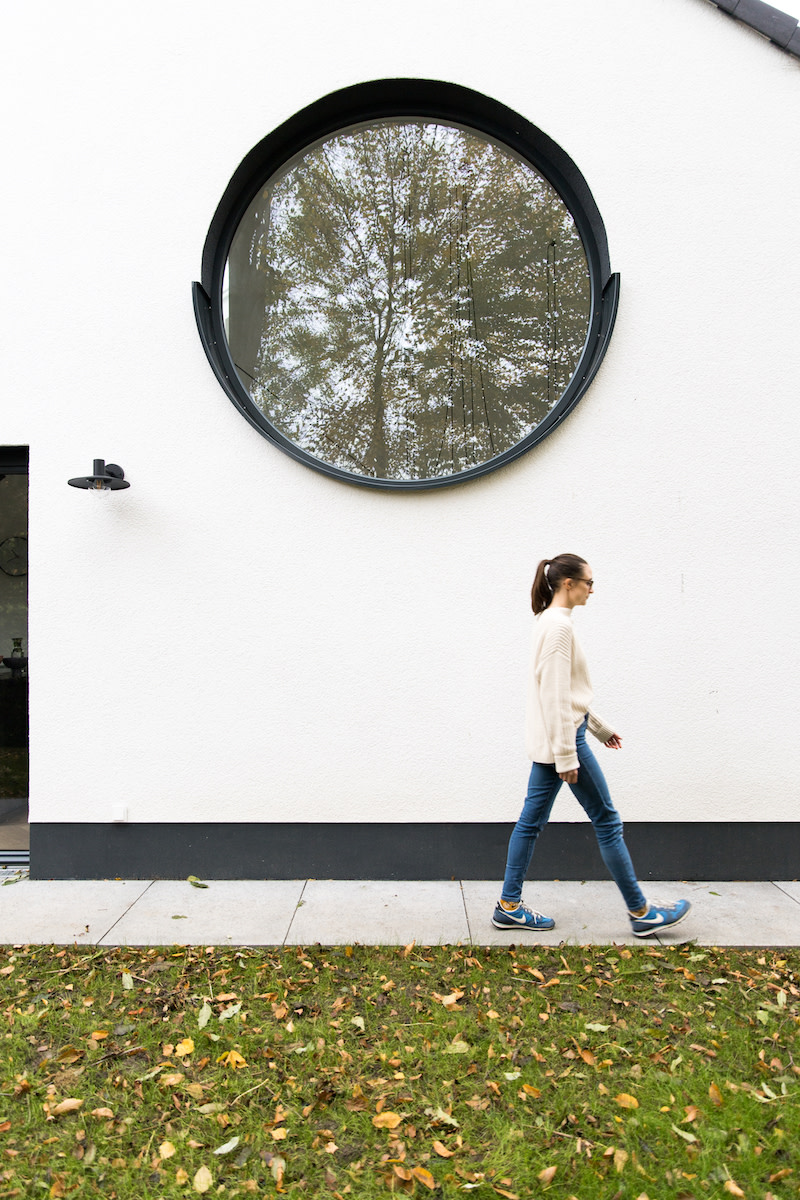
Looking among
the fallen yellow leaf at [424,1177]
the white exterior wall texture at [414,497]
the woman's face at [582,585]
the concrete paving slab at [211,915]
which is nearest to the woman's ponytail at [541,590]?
the woman's face at [582,585]

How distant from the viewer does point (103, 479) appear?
12.3 feet

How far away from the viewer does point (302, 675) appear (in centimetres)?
394

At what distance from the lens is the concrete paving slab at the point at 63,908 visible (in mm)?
3287

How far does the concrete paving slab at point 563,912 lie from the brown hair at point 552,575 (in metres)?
1.49

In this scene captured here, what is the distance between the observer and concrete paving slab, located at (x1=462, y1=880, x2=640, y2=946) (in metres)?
3.21

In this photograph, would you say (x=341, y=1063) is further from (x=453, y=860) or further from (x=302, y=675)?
(x=302, y=675)

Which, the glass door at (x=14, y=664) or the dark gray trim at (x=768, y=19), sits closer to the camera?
the dark gray trim at (x=768, y=19)

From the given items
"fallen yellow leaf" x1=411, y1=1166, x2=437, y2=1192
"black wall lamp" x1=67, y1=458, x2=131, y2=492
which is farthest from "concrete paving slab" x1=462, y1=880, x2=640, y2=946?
"black wall lamp" x1=67, y1=458, x2=131, y2=492

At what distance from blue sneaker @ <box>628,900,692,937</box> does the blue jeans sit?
0.21 feet

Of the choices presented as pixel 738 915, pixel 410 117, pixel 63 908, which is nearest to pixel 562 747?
pixel 738 915

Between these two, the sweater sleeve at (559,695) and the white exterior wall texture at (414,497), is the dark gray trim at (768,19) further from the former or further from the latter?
the sweater sleeve at (559,695)

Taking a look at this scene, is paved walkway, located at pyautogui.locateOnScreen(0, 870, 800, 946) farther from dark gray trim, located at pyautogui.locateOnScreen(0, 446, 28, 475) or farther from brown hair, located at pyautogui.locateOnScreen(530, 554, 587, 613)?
dark gray trim, located at pyautogui.locateOnScreen(0, 446, 28, 475)

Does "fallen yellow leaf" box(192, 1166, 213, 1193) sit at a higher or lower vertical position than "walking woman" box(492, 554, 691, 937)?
lower

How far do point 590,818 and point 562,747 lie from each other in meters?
0.44
